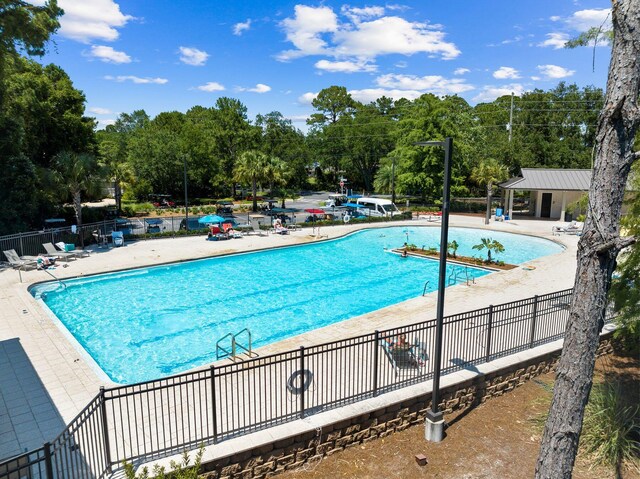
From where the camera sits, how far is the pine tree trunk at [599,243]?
459 cm

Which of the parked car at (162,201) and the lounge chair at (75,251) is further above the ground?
the parked car at (162,201)

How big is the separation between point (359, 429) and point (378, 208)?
106ft

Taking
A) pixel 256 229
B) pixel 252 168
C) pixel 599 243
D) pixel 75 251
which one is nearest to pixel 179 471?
pixel 599 243

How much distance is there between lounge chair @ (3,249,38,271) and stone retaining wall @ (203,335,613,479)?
17.3m

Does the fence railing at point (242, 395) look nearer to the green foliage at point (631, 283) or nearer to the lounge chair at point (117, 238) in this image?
the green foliage at point (631, 283)

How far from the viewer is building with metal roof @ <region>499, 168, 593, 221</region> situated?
1372 inches

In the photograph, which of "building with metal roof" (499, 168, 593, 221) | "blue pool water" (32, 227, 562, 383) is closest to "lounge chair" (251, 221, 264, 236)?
"blue pool water" (32, 227, 562, 383)

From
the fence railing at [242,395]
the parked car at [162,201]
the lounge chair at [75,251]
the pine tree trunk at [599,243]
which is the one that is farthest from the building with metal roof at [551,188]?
the pine tree trunk at [599,243]

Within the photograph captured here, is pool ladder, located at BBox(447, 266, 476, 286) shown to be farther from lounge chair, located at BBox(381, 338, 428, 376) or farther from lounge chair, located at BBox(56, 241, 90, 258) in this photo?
lounge chair, located at BBox(56, 241, 90, 258)

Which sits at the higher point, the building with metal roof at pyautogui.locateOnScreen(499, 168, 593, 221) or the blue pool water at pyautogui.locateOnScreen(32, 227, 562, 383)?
the building with metal roof at pyautogui.locateOnScreen(499, 168, 593, 221)

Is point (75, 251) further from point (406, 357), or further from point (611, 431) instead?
point (611, 431)

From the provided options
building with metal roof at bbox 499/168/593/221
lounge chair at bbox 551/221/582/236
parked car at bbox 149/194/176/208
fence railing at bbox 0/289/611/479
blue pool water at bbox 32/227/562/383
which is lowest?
blue pool water at bbox 32/227/562/383

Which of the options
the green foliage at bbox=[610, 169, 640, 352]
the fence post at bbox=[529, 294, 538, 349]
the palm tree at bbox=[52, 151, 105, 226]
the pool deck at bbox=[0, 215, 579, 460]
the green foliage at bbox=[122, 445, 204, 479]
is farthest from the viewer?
the palm tree at bbox=[52, 151, 105, 226]

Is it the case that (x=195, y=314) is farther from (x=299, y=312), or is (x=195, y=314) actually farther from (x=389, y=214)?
(x=389, y=214)
